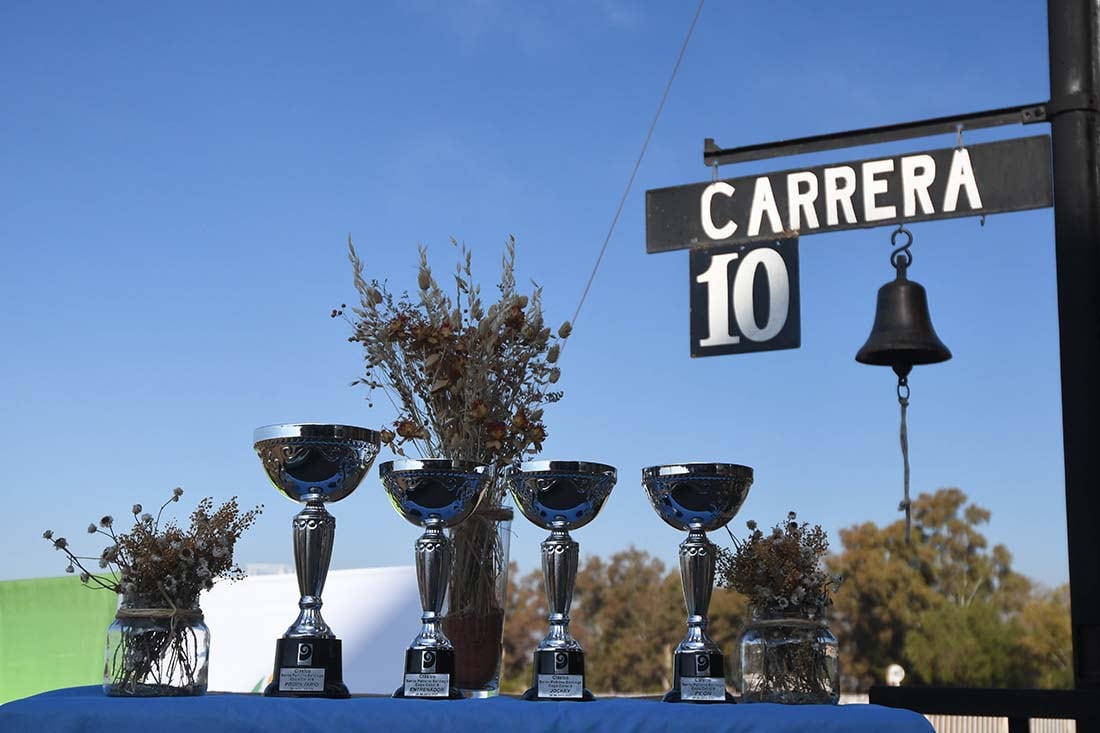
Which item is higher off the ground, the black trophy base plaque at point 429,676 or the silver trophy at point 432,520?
the silver trophy at point 432,520

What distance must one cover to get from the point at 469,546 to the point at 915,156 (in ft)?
4.61

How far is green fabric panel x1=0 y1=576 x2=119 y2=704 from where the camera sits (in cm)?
522

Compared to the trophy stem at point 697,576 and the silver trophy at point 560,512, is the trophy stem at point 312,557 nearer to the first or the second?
the silver trophy at point 560,512

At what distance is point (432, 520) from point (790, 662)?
57 cm

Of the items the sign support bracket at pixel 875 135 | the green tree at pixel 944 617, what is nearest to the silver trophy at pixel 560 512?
the sign support bracket at pixel 875 135

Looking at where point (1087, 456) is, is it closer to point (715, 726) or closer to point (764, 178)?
point (764, 178)

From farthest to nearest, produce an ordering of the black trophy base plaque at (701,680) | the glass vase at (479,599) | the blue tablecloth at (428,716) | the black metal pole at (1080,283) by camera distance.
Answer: the black metal pole at (1080,283) → the glass vase at (479,599) → the black trophy base plaque at (701,680) → the blue tablecloth at (428,716)

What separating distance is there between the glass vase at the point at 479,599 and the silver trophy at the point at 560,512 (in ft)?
0.65

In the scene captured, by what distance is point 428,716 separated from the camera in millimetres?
1742

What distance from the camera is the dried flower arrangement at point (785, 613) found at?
1876 millimetres

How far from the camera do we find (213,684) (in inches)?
199

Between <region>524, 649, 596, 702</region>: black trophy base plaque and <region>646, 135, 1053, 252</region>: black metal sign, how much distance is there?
1329 millimetres

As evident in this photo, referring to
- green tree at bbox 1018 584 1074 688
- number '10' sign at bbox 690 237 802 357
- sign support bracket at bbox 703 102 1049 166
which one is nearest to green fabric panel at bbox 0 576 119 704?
number '10' sign at bbox 690 237 802 357

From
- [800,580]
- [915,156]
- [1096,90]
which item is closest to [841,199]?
[915,156]
